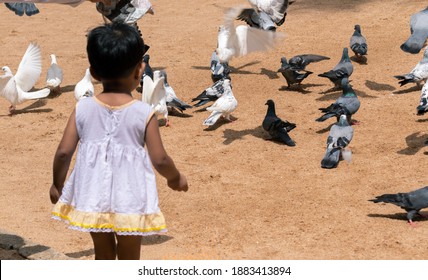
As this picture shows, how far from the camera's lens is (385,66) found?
11.5 m

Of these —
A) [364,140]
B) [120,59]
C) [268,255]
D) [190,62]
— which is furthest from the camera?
[190,62]

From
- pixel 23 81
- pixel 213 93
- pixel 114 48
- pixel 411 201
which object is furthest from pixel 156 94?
pixel 114 48

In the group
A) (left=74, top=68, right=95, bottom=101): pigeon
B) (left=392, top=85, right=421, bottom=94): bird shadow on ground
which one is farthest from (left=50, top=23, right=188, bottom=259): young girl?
(left=392, top=85, right=421, bottom=94): bird shadow on ground

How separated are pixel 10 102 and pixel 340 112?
403 cm

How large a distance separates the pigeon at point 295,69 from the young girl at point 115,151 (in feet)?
21.9

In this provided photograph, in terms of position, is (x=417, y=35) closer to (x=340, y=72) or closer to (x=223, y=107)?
(x=340, y=72)

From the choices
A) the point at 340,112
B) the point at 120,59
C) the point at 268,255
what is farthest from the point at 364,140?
the point at 120,59

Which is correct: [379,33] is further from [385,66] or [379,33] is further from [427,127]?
[427,127]

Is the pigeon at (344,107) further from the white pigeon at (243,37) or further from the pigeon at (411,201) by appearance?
the pigeon at (411,201)

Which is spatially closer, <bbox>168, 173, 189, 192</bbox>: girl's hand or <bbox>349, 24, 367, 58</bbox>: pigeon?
<bbox>168, 173, 189, 192</bbox>: girl's hand

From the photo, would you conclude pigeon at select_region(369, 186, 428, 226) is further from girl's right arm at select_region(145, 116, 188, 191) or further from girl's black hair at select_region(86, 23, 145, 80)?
girl's black hair at select_region(86, 23, 145, 80)

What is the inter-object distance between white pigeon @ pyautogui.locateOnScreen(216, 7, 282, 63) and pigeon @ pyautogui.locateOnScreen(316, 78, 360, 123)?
0.98 metres

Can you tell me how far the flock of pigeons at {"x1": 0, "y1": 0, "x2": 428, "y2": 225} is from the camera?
8.32 meters

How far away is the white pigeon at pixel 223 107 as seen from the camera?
952 centimetres
